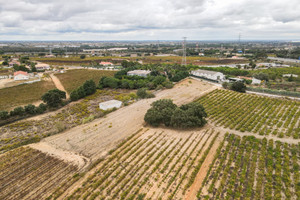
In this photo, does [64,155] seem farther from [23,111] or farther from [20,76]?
[20,76]

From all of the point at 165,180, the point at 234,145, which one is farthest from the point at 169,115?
the point at 165,180

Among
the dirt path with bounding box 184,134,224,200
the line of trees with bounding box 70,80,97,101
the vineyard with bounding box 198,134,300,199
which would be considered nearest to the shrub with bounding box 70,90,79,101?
the line of trees with bounding box 70,80,97,101

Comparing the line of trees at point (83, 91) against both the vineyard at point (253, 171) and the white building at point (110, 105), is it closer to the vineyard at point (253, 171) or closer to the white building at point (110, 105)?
the white building at point (110, 105)

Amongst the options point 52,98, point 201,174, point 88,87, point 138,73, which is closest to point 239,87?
point 138,73

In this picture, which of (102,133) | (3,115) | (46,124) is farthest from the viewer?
(3,115)

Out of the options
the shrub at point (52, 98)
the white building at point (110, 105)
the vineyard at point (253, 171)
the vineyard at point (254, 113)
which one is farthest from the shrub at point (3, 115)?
the vineyard at point (254, 113)
